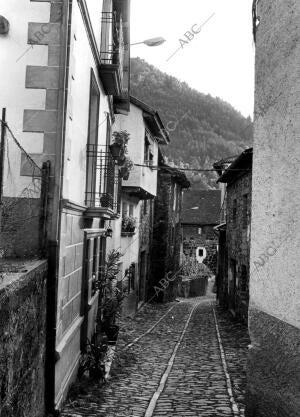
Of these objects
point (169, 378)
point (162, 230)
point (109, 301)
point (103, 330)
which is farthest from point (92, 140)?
point (162, 230)

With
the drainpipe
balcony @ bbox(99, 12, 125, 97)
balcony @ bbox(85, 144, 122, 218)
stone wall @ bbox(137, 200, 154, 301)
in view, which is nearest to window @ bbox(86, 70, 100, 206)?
balcony @ bbox(85, 144, 122, 218)

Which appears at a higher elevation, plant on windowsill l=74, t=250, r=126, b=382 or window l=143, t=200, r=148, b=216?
window l=143, t=200, r=148, b=216

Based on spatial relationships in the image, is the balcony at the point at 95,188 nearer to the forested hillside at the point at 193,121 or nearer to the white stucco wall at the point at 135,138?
the white stucco wall at the point at 135,138

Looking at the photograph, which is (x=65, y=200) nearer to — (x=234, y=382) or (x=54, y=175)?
(x=54, y=175)

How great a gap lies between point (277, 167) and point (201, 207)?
153 ft

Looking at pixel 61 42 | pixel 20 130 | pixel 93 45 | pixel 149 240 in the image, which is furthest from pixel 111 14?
pixel 149 240

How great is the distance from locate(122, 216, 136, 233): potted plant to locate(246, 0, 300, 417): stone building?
1423 cm

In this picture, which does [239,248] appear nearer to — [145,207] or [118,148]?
[145,207]

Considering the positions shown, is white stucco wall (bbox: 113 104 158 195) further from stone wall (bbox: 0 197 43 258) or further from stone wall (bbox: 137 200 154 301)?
stone wall (bbox: 0 197 43 258)

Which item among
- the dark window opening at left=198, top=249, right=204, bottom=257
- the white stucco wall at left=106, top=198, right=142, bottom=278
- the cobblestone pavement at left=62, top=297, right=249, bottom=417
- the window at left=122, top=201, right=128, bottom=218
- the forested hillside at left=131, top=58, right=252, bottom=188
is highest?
the forested hillside at left=131, top=58, right=252, bottom=188

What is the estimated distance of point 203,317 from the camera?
21.5m

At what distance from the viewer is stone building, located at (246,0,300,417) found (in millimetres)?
4020

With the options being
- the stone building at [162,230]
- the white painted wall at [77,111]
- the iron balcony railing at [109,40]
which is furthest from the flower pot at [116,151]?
the stone building at [162,230]

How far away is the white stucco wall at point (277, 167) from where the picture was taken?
4.04m
